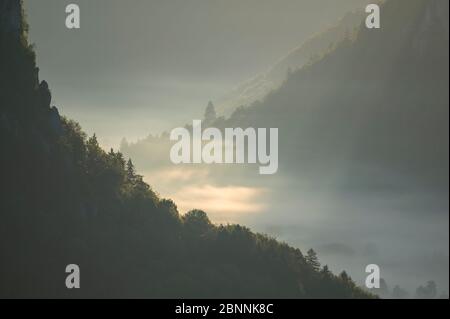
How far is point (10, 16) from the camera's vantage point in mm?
197250

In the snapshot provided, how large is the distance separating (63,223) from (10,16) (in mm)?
47652

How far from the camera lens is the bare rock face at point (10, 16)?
643 ft

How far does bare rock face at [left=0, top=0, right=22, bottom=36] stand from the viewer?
643 feet

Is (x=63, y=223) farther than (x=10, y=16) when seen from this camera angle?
No

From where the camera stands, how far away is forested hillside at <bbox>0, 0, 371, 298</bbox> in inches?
7352

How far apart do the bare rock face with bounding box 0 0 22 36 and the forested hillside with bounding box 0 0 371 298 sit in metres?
0.22

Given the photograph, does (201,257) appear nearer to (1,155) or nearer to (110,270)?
(110,270)

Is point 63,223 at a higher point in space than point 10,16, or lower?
lower

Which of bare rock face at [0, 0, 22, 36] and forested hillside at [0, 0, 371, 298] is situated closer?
forested hillside at [0, 0, 371, 298]

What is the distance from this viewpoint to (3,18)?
196 meters

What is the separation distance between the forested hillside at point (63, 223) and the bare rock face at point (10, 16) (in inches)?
8.7

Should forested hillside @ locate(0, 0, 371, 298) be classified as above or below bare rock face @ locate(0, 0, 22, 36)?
below
